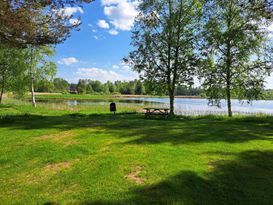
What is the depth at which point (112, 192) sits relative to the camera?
6184mm

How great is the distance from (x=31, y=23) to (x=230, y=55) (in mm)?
Answer: 16337

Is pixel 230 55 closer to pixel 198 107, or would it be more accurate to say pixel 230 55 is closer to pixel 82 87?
pixel 198 107

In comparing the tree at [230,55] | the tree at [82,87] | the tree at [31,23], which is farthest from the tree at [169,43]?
the tree at [82,87]

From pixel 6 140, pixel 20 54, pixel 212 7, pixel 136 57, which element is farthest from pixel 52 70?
pixel 6 140

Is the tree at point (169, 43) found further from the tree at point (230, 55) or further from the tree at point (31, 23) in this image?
the tree at point (31, 23)

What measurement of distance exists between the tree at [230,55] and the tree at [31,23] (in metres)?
13.2

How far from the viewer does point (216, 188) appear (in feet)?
21.6

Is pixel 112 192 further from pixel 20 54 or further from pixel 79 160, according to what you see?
pixel 20 54

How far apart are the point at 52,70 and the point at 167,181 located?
34.4m

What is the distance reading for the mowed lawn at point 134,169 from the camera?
20.0 ft

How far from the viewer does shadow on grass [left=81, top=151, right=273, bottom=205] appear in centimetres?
596

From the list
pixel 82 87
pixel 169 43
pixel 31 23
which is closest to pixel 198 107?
pixel 169 43

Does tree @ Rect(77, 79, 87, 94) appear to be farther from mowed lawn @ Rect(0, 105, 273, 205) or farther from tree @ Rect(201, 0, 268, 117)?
mowed lawn @ Rect(0, 105, 273, 205)


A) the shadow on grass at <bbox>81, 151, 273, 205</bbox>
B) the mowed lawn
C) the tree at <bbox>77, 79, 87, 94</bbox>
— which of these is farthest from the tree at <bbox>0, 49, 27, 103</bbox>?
the tree at <bbox>77, 79, 87, 94</bbox>
